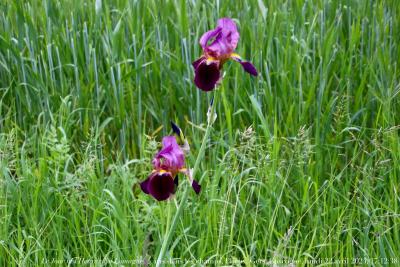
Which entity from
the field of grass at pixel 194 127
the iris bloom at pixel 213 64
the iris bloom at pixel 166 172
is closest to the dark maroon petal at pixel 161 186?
the iris bloom at pixel 166 172

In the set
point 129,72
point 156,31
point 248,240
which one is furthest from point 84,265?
point 156,31

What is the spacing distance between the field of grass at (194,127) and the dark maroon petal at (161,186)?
701mm

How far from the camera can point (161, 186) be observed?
2002mm

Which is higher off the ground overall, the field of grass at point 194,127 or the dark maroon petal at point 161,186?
the dark maroon petal at point 161,186

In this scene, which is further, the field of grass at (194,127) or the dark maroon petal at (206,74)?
the field of grass at (194,127)

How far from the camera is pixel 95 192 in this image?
3084 mm

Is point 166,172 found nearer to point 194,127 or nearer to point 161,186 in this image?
point 161,186

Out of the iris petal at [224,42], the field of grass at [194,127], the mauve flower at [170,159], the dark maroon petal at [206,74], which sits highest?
the iris petal at [224,42]

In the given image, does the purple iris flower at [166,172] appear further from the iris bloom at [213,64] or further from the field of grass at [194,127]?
the field of grass at [194,127]

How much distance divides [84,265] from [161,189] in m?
0.84

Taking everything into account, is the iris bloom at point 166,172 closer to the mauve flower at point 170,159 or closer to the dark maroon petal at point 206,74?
the mauve flower at point 170,159

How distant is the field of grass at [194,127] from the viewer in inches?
113

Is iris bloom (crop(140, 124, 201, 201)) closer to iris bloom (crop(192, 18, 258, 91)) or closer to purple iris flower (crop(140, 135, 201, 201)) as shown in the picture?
purple iris flower (crop(140, 135, 201, 201))

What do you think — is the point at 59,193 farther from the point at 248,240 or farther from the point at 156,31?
the point at 156,31
